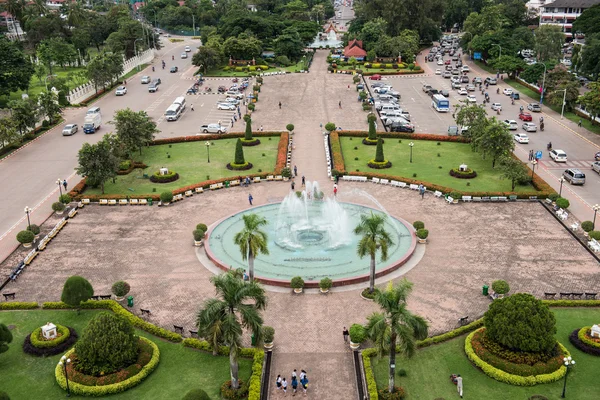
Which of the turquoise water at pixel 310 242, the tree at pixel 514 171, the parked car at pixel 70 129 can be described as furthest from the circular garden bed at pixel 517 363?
the parked car at pixel 70 129

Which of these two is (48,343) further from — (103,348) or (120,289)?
→ (120,289)

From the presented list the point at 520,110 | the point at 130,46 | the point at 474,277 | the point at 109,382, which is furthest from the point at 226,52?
the point at 109,382

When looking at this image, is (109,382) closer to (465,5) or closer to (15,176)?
(15,176)

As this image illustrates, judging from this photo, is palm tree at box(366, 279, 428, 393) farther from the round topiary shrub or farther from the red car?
the red car

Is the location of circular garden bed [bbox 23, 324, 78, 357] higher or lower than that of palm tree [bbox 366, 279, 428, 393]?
lower

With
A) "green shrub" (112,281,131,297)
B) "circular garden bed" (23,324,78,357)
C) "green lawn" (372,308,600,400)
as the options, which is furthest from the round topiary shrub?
"green shrub" (112,281,131,297)
